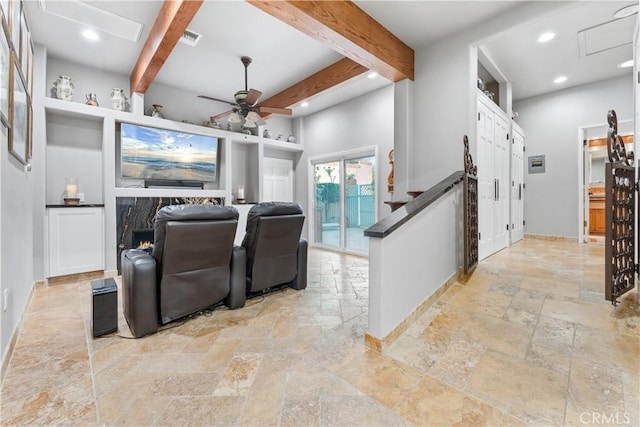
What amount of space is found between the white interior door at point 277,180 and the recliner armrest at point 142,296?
4219 mm

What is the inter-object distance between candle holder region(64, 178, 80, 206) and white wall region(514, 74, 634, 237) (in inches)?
300

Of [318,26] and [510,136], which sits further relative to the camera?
[510,136]

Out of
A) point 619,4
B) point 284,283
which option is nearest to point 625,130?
point 619,4

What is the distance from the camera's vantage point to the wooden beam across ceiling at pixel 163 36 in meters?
2.72

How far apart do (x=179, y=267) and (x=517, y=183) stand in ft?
18.3

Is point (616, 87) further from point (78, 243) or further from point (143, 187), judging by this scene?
point (78, 243)

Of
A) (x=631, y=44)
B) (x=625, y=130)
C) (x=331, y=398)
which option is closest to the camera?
(x=331, y=398)

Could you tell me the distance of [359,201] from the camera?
592 cm

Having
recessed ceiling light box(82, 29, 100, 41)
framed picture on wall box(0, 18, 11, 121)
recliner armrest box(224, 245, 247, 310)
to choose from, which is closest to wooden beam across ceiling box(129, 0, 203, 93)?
recessed ceiling light box(82, 29, 100, 41)

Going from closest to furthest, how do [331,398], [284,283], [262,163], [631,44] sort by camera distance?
1. [331,398]
2. [284,283]
3. [631,44]
4. [262,163]

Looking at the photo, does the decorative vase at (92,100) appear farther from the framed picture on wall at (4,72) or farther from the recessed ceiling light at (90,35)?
the framed picture on wall at (4,72)

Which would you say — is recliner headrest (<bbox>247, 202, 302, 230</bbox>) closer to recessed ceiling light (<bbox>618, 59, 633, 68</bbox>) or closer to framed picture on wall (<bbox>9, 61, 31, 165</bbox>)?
framed picture on wall (<bbox>9, 61, 31, 165</bbox>)

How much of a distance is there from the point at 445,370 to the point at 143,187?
4.94 meters

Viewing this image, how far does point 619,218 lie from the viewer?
241 centimetres
